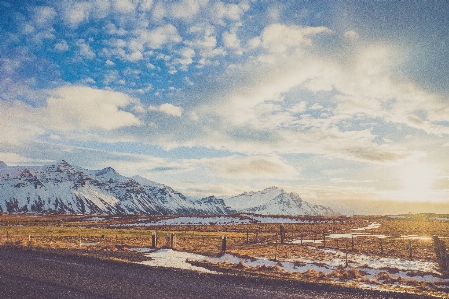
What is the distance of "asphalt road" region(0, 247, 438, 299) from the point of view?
13.4m

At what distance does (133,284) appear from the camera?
49.5 feet

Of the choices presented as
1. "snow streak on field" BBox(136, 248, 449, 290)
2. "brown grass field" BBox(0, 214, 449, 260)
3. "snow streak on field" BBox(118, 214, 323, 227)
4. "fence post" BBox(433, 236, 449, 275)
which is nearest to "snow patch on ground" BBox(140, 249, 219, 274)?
"snow streak on field" BBox(136, 248, 449, 290)

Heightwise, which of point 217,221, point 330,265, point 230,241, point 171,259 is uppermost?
point 171,259

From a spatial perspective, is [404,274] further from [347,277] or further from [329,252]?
[329,252]

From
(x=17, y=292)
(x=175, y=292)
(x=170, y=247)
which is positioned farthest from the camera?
(x=170, y=247)

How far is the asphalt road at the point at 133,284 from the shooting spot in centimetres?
1339

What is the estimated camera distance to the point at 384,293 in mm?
14992

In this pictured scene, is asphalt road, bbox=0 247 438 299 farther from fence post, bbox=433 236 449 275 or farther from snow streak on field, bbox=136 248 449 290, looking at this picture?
fence post, bbox=433 236 449 275

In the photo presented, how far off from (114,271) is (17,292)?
5.87 m

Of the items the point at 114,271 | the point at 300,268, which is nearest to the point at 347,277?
the point at 300,268

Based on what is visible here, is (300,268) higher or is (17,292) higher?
(17,292)

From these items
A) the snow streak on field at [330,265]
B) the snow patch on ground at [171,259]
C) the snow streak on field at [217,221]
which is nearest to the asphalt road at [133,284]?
the snow patch on ground at [171,259]

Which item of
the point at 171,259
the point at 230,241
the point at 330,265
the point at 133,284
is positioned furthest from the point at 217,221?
the point at 133,284

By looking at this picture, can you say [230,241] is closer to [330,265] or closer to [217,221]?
[330,265]
